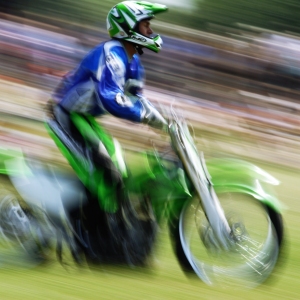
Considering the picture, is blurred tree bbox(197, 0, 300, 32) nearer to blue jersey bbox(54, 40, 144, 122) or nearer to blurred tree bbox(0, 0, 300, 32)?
blurred tree bbox(0, 0, 300, 32)

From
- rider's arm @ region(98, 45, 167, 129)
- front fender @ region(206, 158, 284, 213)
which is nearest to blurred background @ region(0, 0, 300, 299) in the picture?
front fender @ region(206, 158, 284, 213)

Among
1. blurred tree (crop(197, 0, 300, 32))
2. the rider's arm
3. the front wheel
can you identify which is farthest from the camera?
blurred tree (crop(197, 0, 300, 32))

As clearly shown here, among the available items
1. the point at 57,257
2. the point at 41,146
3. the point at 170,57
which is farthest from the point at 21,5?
the point at 57,257

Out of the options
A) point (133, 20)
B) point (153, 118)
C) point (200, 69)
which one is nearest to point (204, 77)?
point (200, 69)

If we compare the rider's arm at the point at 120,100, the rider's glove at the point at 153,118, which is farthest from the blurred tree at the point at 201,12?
the rider's glove at the point at 153,118

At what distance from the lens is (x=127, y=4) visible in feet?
15.4

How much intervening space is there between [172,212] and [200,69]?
7797 mm

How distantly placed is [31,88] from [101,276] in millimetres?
6560

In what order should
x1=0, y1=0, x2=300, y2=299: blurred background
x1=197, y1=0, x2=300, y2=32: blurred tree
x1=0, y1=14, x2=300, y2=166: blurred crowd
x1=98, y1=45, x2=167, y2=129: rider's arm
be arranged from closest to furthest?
x1=98, y1=45, x2=167, y2=129: rider's arm, x1=0, y1=0, x2=300, y2=299: blurred background, x1=0, y1=14, x2=300, y2=166: blurred crowd, x1=197, y1=0, x2=300, y2=32: blurred tree

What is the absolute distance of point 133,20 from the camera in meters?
4.66

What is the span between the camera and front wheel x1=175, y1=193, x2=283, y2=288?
461 centimetres

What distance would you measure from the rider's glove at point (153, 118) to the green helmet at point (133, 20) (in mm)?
395

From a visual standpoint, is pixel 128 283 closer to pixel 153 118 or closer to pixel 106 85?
pixel 153 118

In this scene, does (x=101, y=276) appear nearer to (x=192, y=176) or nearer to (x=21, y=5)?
(x=192, y=176)
